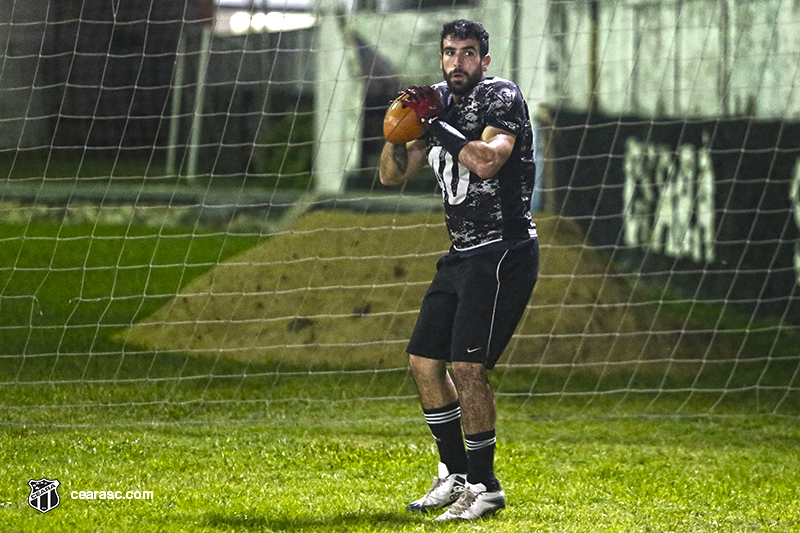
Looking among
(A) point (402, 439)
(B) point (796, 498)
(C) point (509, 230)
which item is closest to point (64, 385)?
(A) point (402, 439)

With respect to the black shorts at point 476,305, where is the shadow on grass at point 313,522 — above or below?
below

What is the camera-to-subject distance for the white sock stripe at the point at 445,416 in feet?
13.5

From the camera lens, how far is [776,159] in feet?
27.9

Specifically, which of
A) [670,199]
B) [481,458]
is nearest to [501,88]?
[481,458]

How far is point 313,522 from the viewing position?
3.89m

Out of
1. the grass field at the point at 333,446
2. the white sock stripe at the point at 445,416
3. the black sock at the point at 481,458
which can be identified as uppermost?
the white sock stripe at the point at 445,416

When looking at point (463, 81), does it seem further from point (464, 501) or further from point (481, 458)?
point (464, 501)

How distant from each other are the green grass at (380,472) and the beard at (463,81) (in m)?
1.56

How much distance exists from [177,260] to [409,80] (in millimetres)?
3151

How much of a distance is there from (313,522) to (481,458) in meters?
0.65

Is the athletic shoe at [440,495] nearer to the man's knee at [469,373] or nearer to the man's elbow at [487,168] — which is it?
the man's knee at [469,373]

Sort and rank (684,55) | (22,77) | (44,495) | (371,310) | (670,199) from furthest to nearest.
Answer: (22,77)
(684,55)
(670,199)
(371,310)
(44,495)

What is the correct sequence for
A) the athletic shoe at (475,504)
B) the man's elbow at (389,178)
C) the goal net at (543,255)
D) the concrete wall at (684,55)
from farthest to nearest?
the concrete wall at (684,55) < the goal net at (543,255) < the man's elbow at (389,178) < the athletic shoe at (475,504)

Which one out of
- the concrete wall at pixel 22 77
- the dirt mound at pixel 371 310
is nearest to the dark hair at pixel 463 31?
the dirt mound at pixel 371 310
